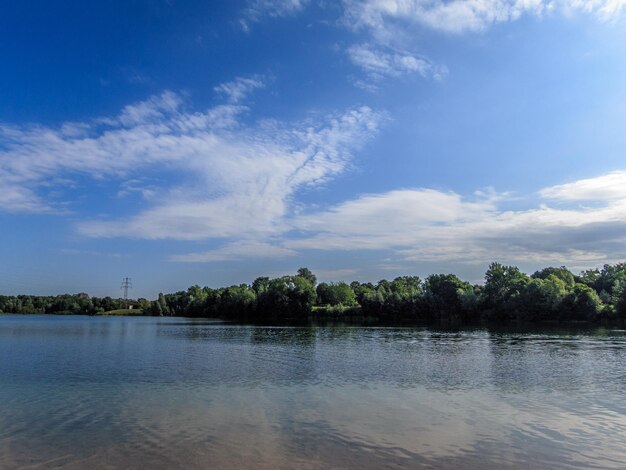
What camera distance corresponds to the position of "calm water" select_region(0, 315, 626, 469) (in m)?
15.1

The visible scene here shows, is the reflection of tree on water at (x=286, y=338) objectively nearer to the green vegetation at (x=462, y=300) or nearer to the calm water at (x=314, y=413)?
the calm water at (x=314, y=413)

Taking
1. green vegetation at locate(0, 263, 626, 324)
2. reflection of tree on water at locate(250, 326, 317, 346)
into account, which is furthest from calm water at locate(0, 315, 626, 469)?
green vegetation at locate(0, 263, 626, 324)

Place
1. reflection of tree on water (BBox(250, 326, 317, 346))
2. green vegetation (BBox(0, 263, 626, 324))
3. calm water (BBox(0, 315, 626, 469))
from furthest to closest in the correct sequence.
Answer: green vegetation (BBox(0, 263, 626, 324)), reflection of tree on water (BBox(250, 326, 317, 346)), calm water (BBox(0, 315, 626, 469))

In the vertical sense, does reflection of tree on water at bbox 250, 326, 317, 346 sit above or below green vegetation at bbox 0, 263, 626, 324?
below

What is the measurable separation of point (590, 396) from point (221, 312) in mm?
174825

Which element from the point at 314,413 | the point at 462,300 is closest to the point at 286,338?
the point at 314,413

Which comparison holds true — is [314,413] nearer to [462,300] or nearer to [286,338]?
[286,338]

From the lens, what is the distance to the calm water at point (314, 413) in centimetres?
1509

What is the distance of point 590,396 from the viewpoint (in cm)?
2444

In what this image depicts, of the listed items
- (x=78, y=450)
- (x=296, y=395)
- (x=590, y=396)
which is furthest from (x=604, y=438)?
(x=78, y=450)

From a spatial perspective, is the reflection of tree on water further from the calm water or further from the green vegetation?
the green vegetation

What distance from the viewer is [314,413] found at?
2070cm

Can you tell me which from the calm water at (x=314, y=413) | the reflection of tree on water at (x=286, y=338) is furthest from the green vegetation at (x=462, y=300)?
the calm water at (x=314, y=413)

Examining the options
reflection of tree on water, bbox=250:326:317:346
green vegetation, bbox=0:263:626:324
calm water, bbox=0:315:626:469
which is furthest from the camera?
green vegetation, bbox=0:263:626:324
